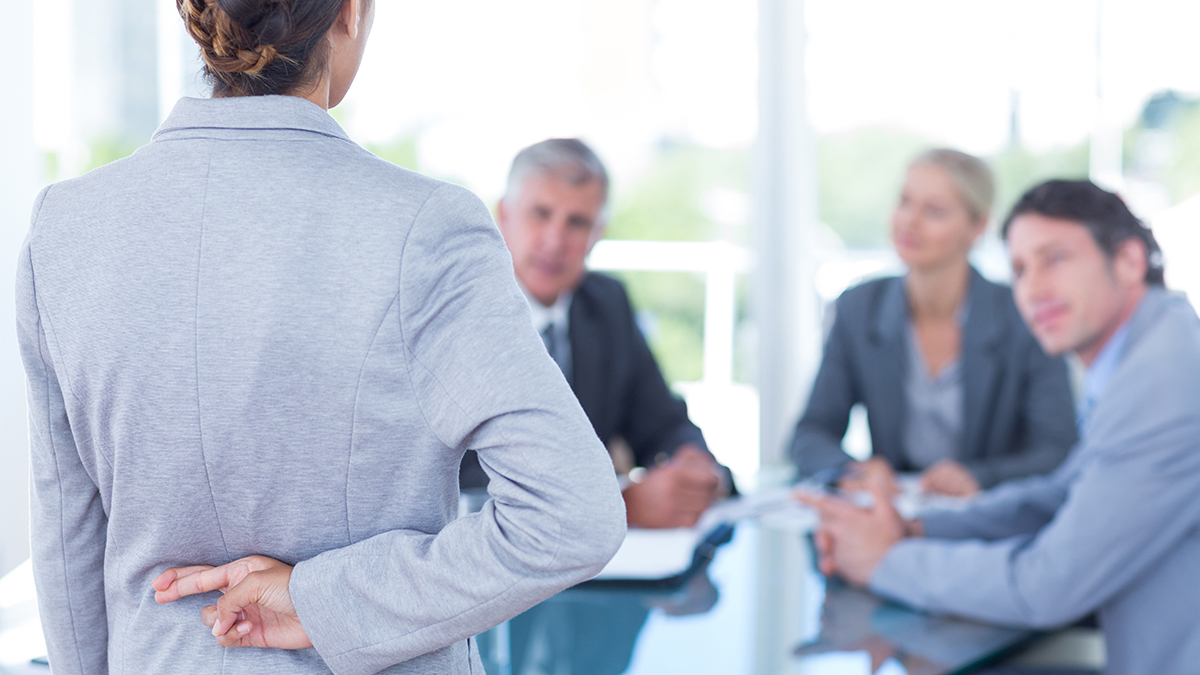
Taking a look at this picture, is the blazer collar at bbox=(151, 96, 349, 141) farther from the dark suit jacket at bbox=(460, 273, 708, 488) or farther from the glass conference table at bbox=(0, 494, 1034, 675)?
the dark suit jacket at bbox=(460, 273, 708, 488)

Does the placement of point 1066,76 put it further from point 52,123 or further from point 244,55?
point 244,55

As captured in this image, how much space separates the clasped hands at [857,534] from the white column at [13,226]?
4.76ft

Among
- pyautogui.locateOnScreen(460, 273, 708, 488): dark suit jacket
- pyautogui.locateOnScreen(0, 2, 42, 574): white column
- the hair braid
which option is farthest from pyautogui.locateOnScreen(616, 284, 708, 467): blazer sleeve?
the hair braid

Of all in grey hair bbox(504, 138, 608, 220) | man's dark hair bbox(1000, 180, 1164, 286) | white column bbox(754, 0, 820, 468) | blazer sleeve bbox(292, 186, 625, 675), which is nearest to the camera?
blazer sleeve bbox(292, 186, 625, 675)

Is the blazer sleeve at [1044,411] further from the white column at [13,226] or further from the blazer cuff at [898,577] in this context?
the white column at [13,226]

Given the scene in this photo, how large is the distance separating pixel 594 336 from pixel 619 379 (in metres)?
0.12

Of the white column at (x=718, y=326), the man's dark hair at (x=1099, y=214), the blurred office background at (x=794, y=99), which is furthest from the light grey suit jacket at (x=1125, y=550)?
the white column at (x=718, y=326)

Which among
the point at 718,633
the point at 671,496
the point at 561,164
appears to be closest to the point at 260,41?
the point at 718,633

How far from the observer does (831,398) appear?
2.70 metres

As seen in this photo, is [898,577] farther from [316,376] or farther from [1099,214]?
[316,376]

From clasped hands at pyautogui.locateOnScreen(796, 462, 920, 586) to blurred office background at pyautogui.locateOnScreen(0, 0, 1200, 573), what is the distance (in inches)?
66.2

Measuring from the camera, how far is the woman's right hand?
75.7 inches

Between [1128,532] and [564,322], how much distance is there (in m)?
1.33

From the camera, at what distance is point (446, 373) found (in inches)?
26.8
